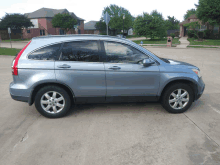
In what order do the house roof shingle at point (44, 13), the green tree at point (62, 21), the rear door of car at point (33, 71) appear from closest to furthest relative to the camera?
the rear door of car at point (33, 71), the green tree at point (62, 21), the house roof shingle at point (44, 13)

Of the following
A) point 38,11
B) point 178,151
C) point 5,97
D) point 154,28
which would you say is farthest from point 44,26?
point 178,151

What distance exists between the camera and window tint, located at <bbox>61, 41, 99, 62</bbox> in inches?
172

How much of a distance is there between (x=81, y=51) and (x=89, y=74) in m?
0.54

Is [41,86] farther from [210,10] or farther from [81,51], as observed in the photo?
[210,10]

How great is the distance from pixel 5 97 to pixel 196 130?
17.6 ft

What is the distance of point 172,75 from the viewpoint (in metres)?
4.52

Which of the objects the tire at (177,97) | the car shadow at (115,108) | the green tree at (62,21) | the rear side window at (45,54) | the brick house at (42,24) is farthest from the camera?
the brick house at (42,24)

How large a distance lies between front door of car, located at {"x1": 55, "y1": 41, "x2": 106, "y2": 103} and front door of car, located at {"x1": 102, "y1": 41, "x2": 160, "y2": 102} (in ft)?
0.61

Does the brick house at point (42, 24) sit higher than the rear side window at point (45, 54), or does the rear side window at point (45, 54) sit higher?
the brick house at point (42, 24)

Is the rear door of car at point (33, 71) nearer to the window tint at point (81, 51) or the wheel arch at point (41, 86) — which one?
the wheel arch at point (41, 86)

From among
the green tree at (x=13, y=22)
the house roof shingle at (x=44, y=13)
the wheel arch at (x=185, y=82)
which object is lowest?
the wheel arch at (x=185, y=82)

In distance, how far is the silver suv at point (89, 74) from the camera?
14.0ft

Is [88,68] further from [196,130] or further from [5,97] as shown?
[5,97]

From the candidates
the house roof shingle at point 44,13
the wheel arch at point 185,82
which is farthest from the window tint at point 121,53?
the house roof shingle at point 44,13
